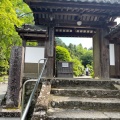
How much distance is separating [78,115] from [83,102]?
0.51m

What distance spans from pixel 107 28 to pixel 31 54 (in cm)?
324

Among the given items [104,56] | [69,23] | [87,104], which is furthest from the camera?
[69,23]

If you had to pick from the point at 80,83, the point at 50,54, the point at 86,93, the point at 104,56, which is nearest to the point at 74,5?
the point at 50,54

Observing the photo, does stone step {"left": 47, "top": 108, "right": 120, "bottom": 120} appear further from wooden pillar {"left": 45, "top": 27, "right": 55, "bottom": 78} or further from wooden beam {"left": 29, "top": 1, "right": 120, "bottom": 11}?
wooden beam {"left": 29, "top": 1, "right": 120, "bottom": 11}

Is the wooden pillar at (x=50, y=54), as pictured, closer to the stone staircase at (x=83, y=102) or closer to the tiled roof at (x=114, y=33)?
the stone staircase at (x=83, y=102)

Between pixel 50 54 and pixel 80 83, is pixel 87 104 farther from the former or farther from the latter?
pixel 50 54

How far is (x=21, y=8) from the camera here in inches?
509

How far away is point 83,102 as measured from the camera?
3.37m

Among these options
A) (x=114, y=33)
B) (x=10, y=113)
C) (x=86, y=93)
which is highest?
(x=114, y=33)

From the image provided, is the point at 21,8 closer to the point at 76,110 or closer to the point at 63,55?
the point at 63,55

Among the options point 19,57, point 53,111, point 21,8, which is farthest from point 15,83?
point 21,8

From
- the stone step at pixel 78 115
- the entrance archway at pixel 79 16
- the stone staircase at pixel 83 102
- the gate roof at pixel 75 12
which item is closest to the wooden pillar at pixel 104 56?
the entrance archway at pixel 79 16

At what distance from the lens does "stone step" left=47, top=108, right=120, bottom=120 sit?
2740mm

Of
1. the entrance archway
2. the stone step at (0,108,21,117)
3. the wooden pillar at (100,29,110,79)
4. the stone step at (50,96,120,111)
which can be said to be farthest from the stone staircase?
the entrance archway
